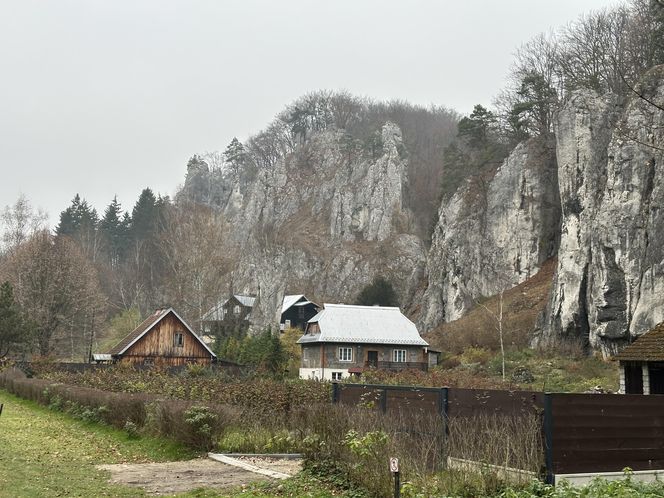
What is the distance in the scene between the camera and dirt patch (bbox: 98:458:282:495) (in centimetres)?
1210

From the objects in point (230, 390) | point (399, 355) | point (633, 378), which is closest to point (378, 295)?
point (399, 355)

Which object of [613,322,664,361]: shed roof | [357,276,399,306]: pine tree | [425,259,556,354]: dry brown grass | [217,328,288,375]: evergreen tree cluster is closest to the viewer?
[613,322,664,361]: shed roof

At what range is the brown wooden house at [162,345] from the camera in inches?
1764

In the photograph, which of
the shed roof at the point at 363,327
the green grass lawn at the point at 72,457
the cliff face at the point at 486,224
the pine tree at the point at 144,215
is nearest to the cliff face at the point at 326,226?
the cliff face at the point at 486,224

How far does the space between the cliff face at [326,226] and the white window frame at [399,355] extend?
79.8ft

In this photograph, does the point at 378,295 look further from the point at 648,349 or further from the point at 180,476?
the point at 180,476

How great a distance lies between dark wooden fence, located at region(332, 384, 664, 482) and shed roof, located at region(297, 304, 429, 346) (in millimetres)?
42033

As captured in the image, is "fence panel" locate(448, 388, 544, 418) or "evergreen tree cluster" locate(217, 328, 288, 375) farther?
"evergreen tree cluster" locate(217, 328, 288, 375)

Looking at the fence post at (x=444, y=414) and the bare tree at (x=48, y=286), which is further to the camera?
the bare tree at (x=48, y=286)

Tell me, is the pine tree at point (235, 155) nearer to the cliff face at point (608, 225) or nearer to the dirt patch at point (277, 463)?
the cliff face at point (608, 225)

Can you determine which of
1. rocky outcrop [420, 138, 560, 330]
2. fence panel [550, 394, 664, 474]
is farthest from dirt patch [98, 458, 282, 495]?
rocky outcrop [420, 138, 560, 330]

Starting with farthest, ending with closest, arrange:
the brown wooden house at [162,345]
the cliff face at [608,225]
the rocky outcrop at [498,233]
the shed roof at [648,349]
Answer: the rocky outcrop at [498,233] → the brown wooden house at [162,345] → the cliff face at [608,225] → the shed roof at [648,349]

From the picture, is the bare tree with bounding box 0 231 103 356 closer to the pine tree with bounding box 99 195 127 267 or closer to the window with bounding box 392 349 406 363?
the window with bounding box 392 349 406 363

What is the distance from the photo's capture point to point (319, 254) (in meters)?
87.4
